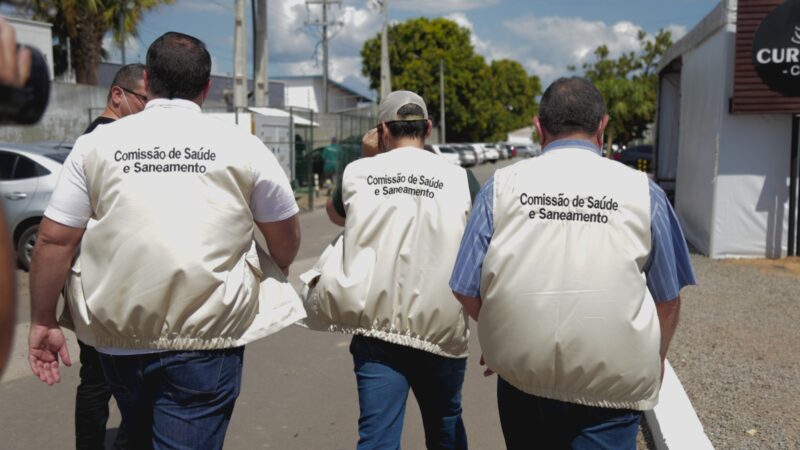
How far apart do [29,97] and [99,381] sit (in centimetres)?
286

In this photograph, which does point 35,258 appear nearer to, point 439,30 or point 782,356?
point 782,356

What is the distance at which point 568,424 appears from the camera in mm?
2605

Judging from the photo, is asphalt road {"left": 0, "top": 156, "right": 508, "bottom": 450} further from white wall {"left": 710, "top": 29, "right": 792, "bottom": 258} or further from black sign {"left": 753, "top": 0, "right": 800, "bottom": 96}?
black sign {"left": 753, "top": 0, "right": 800, "bottom": 96}

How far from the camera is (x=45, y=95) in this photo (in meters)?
1.20

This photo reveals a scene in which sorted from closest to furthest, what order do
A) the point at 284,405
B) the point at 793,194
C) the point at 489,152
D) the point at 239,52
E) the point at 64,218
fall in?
the point at 64,218
the point at 284,405
the point at 793,194
the point at 239,52
the point at 489,152

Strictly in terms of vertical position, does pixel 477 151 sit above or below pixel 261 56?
below

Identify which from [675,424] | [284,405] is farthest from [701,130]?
[284,405]

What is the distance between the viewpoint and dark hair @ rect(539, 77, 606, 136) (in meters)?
2.62

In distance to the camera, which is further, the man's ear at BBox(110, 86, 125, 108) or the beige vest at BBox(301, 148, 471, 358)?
the man's ear at BBox(110, 86, 125, 108)

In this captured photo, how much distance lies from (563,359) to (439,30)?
58.8 metres

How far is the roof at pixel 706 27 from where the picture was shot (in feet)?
35.3

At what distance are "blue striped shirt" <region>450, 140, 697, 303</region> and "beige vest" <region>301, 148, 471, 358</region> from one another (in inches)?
14.6

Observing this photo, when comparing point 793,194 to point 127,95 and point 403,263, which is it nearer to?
point 403,263

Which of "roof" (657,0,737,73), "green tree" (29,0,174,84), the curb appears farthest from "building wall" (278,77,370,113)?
the curb
